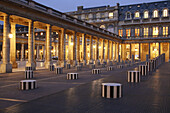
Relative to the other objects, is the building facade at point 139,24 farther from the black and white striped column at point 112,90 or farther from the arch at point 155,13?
the black and white striped column at point 112,90

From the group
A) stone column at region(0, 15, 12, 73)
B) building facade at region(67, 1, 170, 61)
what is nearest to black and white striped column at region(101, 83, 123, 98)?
stone column at region(0, 15, 12, 73)

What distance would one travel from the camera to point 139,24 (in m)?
69.5

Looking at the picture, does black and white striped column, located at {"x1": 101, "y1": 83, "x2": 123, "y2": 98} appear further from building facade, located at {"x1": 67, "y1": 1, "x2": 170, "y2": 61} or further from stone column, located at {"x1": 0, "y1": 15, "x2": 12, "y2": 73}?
building facade, located at {"x1": 67, "y1": 1, "x2": 170, "y2": 61}

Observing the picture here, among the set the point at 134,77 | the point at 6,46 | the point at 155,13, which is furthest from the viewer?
the point at 155,13

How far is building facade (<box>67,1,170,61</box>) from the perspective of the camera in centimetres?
6662

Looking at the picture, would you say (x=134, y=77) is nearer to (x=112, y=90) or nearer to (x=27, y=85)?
(x=112, y=90)

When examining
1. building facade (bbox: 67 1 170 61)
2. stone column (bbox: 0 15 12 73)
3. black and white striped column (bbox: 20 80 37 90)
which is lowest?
black and white striped column (bbox: 20 80 37 90)

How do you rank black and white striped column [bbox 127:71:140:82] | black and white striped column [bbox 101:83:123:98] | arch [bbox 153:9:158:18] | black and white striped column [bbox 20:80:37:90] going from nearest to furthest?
black and white striped column [bbox 101:83:123:98]
black and white striped column [bbox 20:80:37:90]
black and white striped column [bbox 127:71:140:82]
arch [bbox 153:9:158:18]

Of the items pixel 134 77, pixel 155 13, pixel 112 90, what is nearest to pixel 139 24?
pixel 155 13

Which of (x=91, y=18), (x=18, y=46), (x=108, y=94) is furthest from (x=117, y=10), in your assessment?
(x=108, y=94)

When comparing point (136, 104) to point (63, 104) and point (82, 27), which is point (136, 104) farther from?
point (82, 27)

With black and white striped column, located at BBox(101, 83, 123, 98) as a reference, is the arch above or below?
above

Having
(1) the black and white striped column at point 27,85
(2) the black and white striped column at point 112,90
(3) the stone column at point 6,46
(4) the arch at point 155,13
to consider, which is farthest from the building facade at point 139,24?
(2) the black and white striped column at point 112,90

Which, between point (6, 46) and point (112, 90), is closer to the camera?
point (112, 90)
